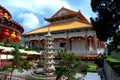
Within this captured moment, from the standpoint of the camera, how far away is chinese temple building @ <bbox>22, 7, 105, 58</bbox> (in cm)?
3903

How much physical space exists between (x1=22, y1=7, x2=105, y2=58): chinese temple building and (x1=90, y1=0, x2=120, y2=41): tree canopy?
2013cm

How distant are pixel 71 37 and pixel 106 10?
2694 centimetres

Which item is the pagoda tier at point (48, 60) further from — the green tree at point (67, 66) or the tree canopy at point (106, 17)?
the tree canopy at point (106, 17)

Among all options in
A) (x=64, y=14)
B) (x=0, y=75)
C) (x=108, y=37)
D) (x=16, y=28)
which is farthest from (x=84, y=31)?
(x=16, y=28)

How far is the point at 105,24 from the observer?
15.4 m

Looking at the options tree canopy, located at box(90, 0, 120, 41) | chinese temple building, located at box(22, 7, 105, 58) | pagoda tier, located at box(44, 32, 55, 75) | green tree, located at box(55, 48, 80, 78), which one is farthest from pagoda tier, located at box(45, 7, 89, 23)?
green tree, located at box(55, 48, 80, 78)

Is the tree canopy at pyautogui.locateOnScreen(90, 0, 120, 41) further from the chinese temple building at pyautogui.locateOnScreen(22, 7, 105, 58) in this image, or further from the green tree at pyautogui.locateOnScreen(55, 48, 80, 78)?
the chinese temple building at pyautogui.locateOnScreen(22, 7, 105, 58)

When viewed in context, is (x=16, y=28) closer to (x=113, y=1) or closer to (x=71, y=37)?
(x=113, y=1)

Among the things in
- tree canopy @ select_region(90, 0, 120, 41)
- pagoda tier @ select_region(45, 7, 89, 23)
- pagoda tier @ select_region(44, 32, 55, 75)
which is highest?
pagoda tier @ select_region(45, 7, 89, 23)

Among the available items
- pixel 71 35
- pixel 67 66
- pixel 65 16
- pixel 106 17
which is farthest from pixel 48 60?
pixel 65 16

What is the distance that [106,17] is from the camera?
50.1 feet

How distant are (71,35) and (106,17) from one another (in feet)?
86.6

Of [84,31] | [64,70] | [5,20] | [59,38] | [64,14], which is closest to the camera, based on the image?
[5,20]

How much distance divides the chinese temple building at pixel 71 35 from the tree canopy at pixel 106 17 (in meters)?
20.1
